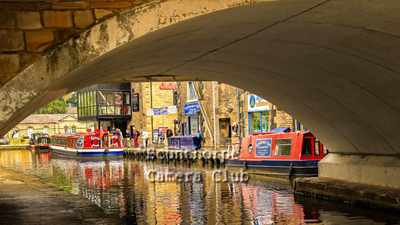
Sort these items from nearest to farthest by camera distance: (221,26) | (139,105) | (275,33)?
Result: 1. (221,26)
2. (275,33)
3. (139,105)

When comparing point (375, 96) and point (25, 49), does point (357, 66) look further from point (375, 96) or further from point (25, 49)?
point (25, 49)

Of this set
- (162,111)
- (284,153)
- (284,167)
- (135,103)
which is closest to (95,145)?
(162,111)

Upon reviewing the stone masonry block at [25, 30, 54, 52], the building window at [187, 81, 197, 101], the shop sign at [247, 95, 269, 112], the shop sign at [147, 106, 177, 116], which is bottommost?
the stone masonry block at [25, 30, 54, 52]

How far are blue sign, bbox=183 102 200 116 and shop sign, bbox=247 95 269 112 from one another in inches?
311

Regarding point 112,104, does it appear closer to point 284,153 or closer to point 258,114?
point 258,114

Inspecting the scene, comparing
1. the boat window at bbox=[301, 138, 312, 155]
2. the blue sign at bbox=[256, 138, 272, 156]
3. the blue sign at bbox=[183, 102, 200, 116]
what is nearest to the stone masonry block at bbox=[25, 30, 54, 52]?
the boat window at bbox=[301, 138, 312, 155]

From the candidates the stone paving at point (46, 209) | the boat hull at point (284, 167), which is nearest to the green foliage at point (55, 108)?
the boat hull at point (284, 167)

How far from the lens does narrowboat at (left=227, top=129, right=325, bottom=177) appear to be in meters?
23.7

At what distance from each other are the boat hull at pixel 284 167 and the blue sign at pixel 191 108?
57.0 feet

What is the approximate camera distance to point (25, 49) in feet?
21.9

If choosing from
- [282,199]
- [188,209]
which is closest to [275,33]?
[188,209]

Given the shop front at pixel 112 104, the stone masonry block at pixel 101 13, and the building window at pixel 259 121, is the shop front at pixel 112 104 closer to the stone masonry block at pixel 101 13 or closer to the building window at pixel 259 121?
the building window at pixel 259 121

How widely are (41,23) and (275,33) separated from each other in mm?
3839

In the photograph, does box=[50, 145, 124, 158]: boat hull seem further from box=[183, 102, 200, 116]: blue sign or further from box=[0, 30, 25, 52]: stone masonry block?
box=[0, 30, 25, 52]: stone masonry block
